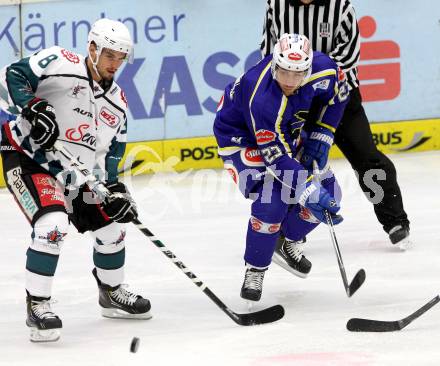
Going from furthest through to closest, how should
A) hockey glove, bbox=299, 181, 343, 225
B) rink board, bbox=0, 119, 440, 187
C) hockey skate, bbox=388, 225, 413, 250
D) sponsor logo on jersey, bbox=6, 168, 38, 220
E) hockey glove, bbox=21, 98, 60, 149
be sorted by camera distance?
rink board, bbox=0, 119, 440, 187 → hockey skate, bbox=388, 225, 413, 250 → hockey glove, bbox=299, 181, 343, 225 → sponsor logo on jersey, bbox=6, 168, 38, 220 → hockey glove, bbox=21, 98, 60, 149

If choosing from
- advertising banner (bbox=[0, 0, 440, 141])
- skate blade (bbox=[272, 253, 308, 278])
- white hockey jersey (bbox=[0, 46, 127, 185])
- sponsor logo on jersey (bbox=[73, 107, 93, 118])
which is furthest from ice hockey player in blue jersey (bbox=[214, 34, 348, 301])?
advertising banner (bbox=[0, 0, 440, 141])

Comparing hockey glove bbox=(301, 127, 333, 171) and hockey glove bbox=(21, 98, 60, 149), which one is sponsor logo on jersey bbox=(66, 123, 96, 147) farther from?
hockey glove bbox=(301, 127, 333, 171)

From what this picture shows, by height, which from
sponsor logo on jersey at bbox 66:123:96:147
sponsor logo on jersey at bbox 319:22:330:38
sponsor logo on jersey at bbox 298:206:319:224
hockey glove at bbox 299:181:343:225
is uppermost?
sponsor logo on jersey at bbox 319:22:330:38

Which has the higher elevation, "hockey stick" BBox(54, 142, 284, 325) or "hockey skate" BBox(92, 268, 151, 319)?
"hockey stick" BBox(54, 142, 284, 325)

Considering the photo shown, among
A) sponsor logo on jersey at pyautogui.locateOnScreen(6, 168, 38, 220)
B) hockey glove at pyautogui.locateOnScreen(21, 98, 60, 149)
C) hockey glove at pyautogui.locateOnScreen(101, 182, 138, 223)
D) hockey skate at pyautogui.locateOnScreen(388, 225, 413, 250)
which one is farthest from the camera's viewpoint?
hockey skate at pyautogui.locateOnScreen(388, 225, 413, 250)

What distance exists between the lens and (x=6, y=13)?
702cm

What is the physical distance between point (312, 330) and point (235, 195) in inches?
102

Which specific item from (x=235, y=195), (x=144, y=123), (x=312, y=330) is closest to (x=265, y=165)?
(x=312, y=330)

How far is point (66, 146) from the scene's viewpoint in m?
4.57

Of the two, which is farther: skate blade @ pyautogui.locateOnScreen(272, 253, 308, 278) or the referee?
the referee

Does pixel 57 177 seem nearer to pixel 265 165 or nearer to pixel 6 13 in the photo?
pixel 265 165

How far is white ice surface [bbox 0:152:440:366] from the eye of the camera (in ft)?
13.7

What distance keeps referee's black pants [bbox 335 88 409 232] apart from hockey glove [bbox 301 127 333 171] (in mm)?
683

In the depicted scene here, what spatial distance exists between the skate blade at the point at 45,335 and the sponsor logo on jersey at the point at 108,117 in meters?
0.80
